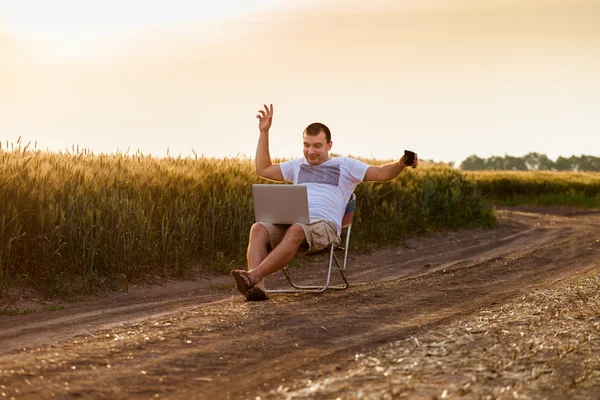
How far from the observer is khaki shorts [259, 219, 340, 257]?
8469 mm

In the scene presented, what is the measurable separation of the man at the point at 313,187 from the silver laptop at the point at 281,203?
114mm

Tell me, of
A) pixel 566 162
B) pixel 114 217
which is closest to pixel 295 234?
pixel 114 217

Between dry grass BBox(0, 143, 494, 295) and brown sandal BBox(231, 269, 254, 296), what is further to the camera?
dry grass BBox(0, 143, 494, 295)

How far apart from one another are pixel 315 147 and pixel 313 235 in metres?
0.94

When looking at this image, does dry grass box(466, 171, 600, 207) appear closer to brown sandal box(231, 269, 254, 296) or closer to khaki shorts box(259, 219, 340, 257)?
khaki shorts box(259, 219, 340, 257)

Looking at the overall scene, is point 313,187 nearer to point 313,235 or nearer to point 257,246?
point 313,235

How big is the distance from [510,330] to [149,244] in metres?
5.26

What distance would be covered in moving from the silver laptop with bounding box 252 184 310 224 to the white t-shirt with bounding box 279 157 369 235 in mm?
314

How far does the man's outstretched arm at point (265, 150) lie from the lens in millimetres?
8836

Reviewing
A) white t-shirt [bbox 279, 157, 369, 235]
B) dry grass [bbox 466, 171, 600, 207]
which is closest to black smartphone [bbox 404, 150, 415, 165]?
white t-shirt [bbox 279, 157, 369, 235]

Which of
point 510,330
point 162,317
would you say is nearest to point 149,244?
point 162,317

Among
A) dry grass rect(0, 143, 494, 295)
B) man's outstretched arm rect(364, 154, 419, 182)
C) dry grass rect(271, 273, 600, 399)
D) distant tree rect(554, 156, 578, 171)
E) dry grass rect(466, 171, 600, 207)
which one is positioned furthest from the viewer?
distant tree rect(554, 156, 578, 171)

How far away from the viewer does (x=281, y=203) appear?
27.9 feet

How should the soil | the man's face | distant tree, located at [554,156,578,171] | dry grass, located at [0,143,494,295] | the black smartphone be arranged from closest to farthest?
the soil → the black smartphone → the man's face → dry grass, located at [0,143,494,295] → distant tree, located at [554,156,578,171]
